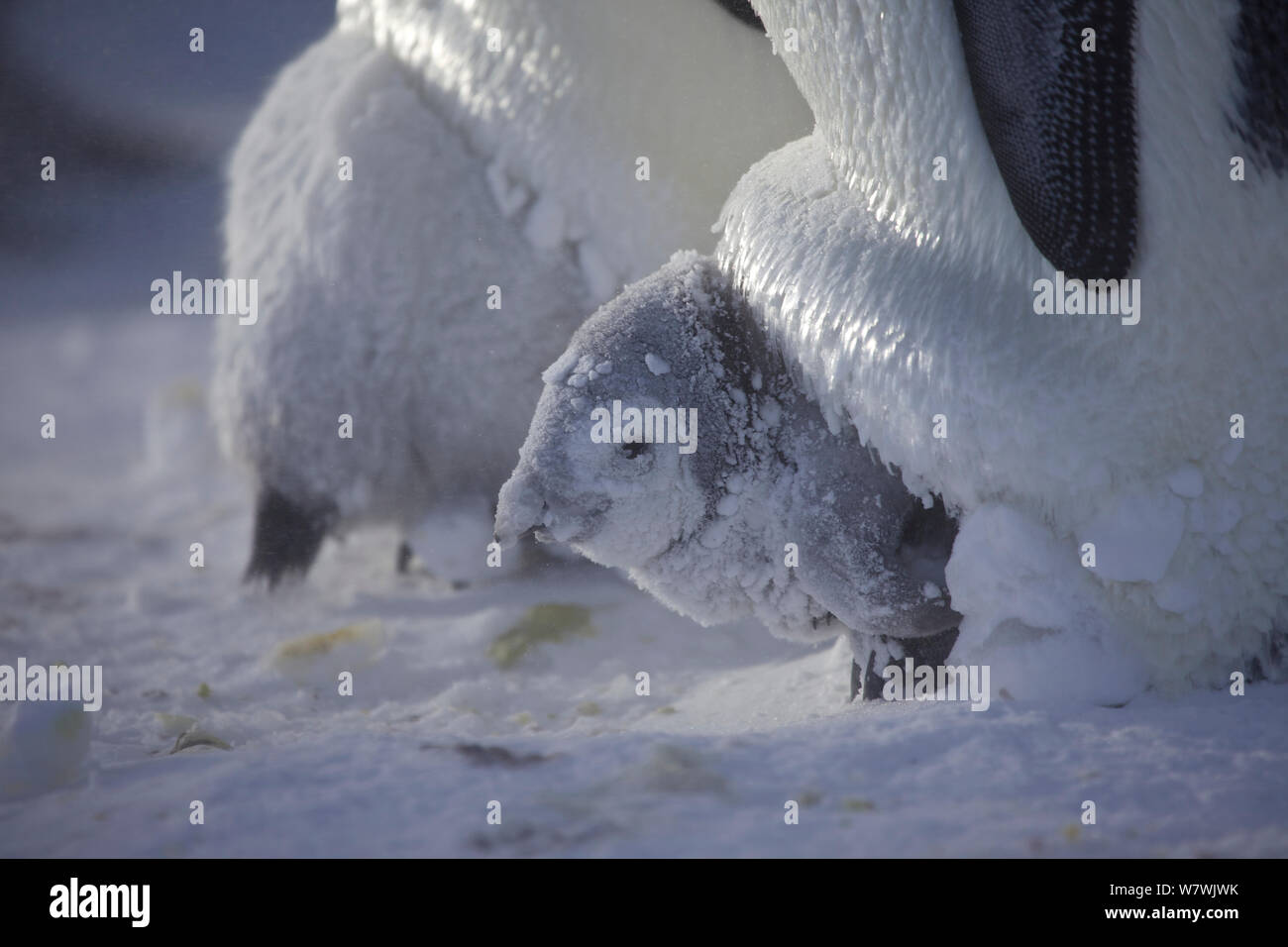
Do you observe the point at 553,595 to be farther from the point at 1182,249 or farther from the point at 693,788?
the point at 1182,249

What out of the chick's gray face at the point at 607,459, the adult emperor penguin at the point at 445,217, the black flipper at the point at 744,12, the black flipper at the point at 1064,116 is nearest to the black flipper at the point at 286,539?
the adult emperor penguin at the point at 445,217

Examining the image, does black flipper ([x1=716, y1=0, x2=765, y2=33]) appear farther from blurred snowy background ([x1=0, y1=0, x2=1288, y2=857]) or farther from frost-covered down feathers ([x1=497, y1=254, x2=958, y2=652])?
blurred snowy background ([x1=0, y1=0, x2=1288, y2=857])

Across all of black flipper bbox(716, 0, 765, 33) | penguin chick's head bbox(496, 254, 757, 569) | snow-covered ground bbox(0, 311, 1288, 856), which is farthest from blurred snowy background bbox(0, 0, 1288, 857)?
black flipper bbox(716, 0, 765, 33)

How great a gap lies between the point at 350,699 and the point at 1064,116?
689 mm

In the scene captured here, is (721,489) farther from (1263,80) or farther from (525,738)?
(1263,80)

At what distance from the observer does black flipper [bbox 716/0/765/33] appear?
0.92 m

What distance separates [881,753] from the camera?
620 millimetres

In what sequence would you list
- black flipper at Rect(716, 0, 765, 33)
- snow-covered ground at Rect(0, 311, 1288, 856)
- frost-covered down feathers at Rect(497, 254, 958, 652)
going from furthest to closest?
1. black flipper at Rect(716, 0, 765, 33)
2. frost-covered down feathers at Rect(497, 254, 958, 652)
3. snow-covered ground at Rect(0, 311, 1288, 856)

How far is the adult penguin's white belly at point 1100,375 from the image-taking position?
0.64 metres

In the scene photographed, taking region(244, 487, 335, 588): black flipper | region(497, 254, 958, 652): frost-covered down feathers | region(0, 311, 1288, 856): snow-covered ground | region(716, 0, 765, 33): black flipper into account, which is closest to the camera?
region(0, 311, 1288, 856): snow-covered ground

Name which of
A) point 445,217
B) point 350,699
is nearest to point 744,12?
point 445,217

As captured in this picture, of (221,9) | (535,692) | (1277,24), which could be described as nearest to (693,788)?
(535,692)

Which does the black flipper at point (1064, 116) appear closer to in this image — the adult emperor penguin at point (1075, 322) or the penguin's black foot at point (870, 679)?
the adult emperor penguin at point (1075, 322)

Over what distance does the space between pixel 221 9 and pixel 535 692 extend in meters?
0.76
